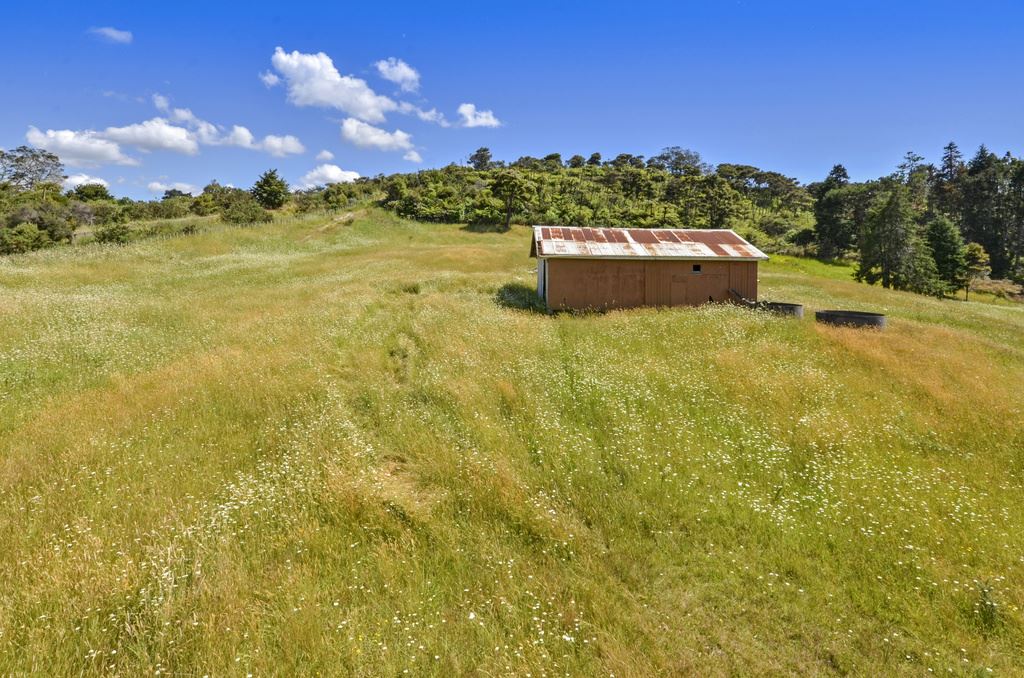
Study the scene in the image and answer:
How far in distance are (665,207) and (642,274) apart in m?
52.3

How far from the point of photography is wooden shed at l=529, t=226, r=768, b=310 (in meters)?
23.0

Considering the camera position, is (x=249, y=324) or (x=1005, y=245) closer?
(x=249, y=324)

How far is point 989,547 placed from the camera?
6.29 m

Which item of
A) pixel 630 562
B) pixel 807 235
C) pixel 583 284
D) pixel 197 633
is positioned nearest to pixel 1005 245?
pixel 807 235

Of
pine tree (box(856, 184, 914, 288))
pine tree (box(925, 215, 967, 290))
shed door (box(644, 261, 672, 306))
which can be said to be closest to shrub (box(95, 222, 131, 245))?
shed door (box(644, 261, 672, 306))

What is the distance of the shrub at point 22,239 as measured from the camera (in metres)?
40.7

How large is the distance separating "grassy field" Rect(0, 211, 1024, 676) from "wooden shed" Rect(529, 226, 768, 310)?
28.6 ft

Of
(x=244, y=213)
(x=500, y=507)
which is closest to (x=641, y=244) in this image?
(x=500, y=507)

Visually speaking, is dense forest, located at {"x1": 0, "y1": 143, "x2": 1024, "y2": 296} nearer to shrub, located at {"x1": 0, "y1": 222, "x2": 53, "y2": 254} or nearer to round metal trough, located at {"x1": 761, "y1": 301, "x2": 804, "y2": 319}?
shrub, located at {"x1": 0, "y1": 222, "x2": 53, "y2": 254}

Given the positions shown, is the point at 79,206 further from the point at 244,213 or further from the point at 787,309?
the point at 787,309

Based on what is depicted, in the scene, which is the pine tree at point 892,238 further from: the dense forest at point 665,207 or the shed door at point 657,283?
the shed door at point 657,283

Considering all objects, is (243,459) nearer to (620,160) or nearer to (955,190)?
(955,190)

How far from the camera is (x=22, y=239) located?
135 feet

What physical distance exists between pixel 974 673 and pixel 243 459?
394 inches
